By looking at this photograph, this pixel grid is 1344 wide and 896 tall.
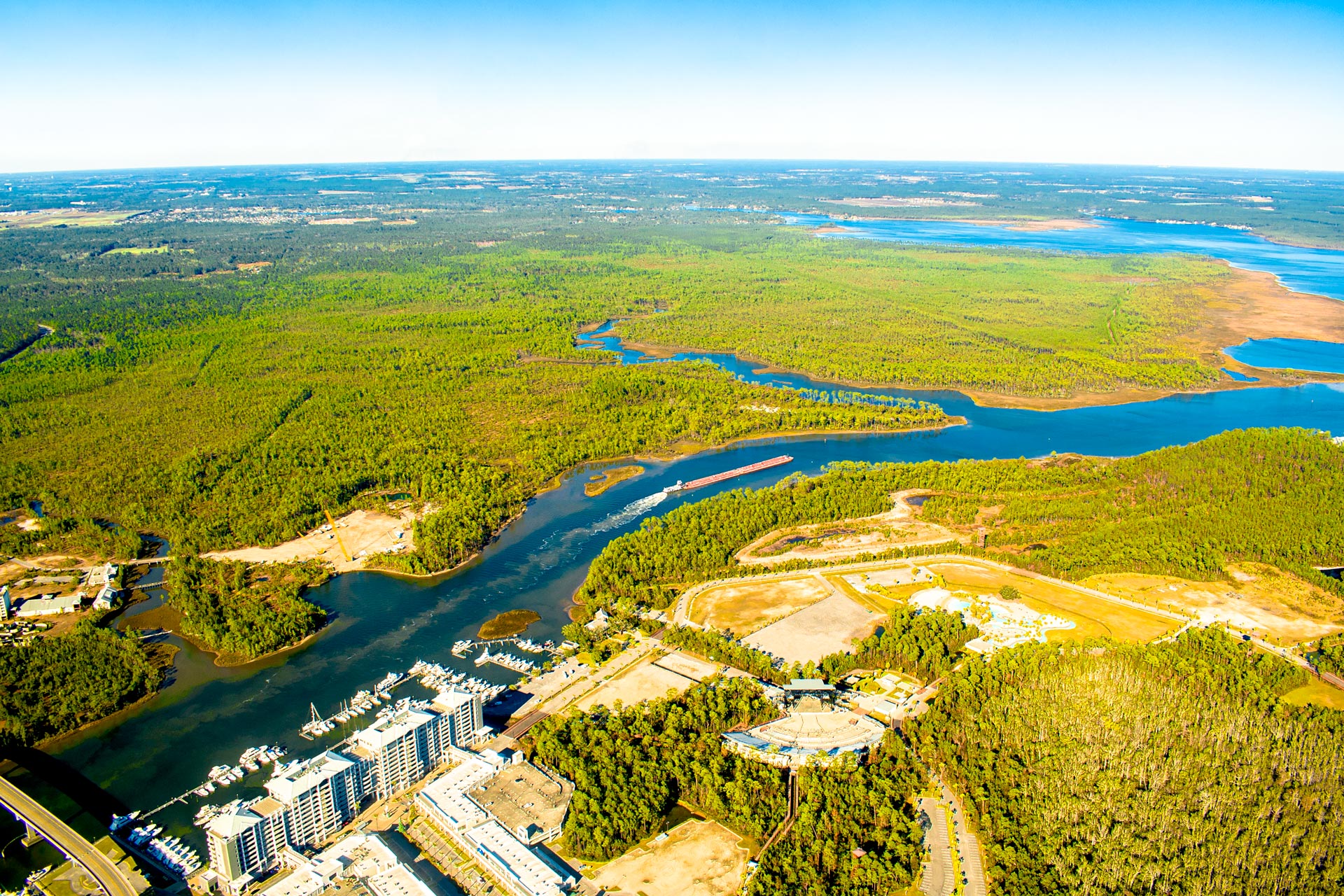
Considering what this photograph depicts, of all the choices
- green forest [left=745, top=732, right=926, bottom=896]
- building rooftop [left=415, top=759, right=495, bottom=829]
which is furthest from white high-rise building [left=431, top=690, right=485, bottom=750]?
green forest [left=745, top=732, right=926, bottom=896]

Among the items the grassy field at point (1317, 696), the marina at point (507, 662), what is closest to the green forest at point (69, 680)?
the marina at point (507, 662)

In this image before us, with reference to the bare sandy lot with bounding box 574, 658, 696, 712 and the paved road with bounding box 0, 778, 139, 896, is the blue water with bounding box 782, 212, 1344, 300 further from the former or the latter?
the paved road with bounding box 0, 778, 139, 896

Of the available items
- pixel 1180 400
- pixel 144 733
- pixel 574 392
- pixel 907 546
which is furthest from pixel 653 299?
pixel 144 733

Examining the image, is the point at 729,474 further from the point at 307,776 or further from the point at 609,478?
the point at 307,776

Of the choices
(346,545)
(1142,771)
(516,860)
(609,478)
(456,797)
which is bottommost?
(516,860)

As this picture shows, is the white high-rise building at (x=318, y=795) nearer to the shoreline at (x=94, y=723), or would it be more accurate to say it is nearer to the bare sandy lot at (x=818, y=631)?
the shoreline at (x=94, y=723)

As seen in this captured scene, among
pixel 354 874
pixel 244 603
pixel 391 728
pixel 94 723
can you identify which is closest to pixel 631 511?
pixel 244 603

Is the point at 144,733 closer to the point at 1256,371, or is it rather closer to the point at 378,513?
the point at 378,513
